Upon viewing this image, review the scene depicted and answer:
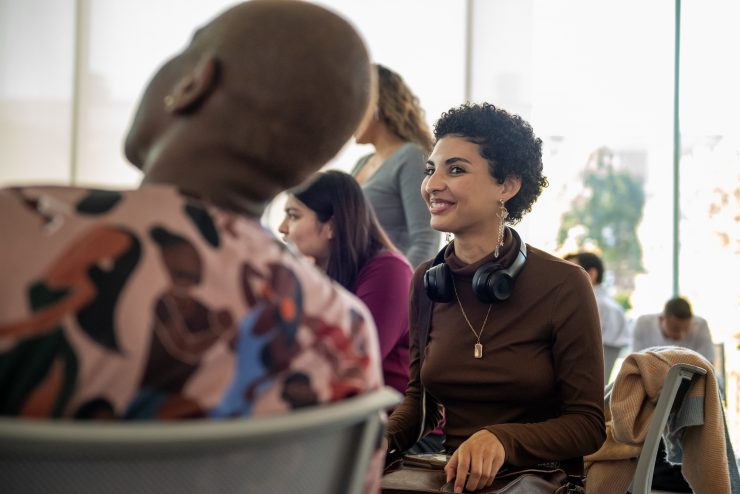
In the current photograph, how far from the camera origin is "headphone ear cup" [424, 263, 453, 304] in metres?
2.09

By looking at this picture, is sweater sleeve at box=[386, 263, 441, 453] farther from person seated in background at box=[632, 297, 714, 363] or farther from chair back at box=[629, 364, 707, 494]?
person seated in background at box=[632, 297, 714, 363]

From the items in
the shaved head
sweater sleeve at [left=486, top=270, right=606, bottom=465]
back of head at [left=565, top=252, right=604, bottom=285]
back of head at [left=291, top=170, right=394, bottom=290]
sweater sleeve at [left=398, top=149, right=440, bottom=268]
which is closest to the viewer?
the shaved head

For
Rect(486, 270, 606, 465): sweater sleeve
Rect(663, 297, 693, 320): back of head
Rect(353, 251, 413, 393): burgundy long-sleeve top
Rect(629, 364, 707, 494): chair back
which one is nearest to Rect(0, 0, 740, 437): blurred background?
Rect(663, 297, 693, 320): back of head

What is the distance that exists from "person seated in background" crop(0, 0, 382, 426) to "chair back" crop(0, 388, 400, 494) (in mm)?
25

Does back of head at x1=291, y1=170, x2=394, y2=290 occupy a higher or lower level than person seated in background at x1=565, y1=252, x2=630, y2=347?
higher

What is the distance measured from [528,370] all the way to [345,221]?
1.01 m

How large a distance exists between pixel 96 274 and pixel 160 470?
15cm

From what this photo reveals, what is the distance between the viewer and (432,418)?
2152 millimetres

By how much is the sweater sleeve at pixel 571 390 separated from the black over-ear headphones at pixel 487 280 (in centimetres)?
10

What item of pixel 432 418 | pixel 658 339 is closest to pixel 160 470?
pixel 432 418

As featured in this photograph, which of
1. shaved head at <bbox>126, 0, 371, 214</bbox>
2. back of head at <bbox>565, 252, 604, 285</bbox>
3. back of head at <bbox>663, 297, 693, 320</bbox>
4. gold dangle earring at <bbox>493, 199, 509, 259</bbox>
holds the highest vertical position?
shaved head at <bbox>126, 0, 371, 214</bbox>

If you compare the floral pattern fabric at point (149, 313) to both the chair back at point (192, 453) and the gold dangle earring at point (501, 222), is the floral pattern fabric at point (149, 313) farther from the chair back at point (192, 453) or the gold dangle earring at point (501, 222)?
the gold dangle earring at point (501, 222)

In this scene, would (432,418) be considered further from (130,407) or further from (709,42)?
(709,42)

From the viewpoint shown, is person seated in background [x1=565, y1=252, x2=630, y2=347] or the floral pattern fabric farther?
person seated in background [x1=565, y1=252, x2=630, y2=347]
